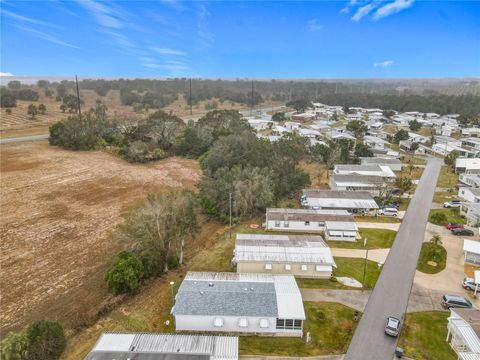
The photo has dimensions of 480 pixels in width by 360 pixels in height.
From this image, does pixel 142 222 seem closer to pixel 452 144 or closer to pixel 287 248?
pixel 287 248

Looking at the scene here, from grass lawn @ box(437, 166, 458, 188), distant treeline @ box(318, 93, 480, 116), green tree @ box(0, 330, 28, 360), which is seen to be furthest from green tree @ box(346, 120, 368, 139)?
green tree @ box(0, 330, 28, 360)

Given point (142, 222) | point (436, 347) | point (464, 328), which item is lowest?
point (436, 347)

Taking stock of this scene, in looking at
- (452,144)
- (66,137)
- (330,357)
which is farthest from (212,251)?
(452,144)

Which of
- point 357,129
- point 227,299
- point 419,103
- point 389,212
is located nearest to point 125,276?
point 227,299

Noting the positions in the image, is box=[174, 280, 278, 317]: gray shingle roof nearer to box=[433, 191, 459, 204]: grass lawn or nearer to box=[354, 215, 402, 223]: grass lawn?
box=[354, 215, 402, 223]: grass lawn

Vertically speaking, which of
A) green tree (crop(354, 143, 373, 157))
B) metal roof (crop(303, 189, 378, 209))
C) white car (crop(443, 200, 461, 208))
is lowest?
white car (crop(443, 200, 461, 208))

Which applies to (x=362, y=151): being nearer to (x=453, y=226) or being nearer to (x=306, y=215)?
(x=453, y=226)

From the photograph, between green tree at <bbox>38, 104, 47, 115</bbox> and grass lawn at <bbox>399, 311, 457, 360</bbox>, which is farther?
green tree at <bbox>38, 104, 47, 115</bbox>
